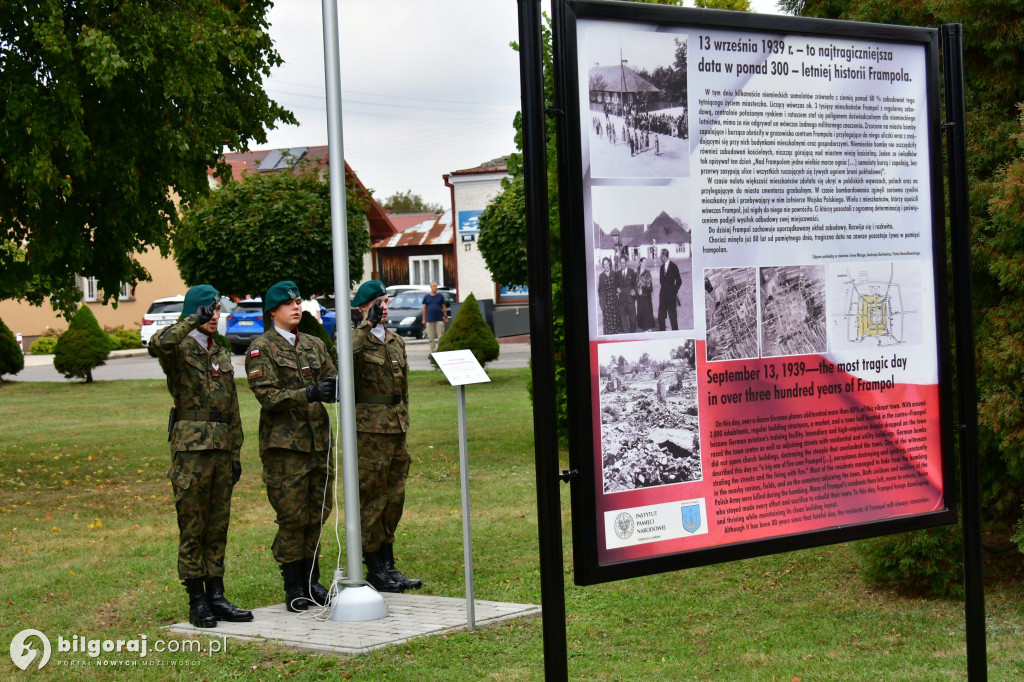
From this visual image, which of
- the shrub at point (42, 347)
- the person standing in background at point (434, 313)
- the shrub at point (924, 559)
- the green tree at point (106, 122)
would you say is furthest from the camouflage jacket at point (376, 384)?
the shrub at point (42, 347)

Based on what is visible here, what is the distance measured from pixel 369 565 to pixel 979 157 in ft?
15.4

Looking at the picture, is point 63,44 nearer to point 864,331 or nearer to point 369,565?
point 369,565

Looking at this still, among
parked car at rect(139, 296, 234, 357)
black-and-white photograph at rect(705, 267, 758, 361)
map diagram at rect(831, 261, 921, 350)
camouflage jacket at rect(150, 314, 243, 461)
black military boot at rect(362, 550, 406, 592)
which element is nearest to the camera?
black-and-white photograph at rect(705, 267, 758, 361)

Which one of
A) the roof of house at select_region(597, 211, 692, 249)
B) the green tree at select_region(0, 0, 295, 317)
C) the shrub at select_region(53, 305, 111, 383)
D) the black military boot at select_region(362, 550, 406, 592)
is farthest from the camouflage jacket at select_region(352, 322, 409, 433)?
the shrub at select_region(53, 305, 111, 383)

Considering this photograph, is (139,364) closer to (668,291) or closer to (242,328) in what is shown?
Answer: (242,328)

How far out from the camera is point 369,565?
25.4 ft

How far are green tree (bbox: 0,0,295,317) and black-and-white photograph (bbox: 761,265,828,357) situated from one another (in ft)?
26.4

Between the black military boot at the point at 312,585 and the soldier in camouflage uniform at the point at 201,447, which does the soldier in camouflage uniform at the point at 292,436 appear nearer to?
the black military boot at the point at 312,585

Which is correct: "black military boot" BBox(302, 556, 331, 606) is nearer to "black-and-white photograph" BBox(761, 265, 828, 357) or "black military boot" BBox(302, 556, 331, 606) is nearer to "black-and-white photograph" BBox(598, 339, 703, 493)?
"black-and-white photograph" BBox(598, 339, 703, 493)

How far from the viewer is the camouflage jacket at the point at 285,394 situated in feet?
22.7

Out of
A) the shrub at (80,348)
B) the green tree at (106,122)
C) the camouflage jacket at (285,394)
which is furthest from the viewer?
the shrub at (80,348)

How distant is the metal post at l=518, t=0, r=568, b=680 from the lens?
3.35m

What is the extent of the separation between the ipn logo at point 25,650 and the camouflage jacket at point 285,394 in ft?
5.42

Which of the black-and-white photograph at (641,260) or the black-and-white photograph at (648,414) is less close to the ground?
the black-and-white photograph at (641,260)
